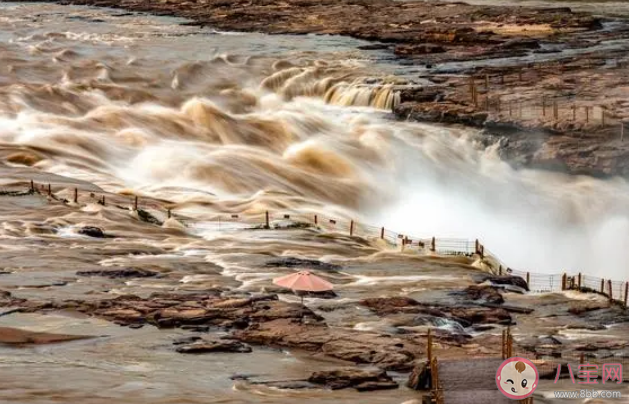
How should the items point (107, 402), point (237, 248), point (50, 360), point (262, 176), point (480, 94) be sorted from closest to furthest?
point (107, 402) → point (50, 360) → point (237, 248) → point (262, 176) → point (480, 94)

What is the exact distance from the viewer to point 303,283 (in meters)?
27.9

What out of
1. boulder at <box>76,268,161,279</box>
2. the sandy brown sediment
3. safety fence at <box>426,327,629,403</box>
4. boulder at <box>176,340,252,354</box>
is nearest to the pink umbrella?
boulder at <box>176,340,252,354</box>

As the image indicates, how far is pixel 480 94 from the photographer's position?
59719mm

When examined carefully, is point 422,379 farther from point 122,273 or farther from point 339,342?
point 122,273

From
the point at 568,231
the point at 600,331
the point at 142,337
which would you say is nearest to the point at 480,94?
the point at 568,231

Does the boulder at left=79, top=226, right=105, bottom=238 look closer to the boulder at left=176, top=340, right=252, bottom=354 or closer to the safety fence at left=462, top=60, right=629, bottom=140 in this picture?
the boulder at left=176, top=340, right=252, bottom=354

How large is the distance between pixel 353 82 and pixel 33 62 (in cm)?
1575

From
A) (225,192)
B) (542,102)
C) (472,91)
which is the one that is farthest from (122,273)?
(472,91)

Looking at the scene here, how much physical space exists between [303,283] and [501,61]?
43.6 meters

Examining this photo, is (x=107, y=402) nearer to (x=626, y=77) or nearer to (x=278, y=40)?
(x=626, y=77)

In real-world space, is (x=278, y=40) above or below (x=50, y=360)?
above

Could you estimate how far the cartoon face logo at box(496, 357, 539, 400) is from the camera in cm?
1989

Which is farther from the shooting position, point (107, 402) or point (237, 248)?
point (237, 248)

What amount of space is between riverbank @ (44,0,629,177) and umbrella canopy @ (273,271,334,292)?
2574 centimetres
